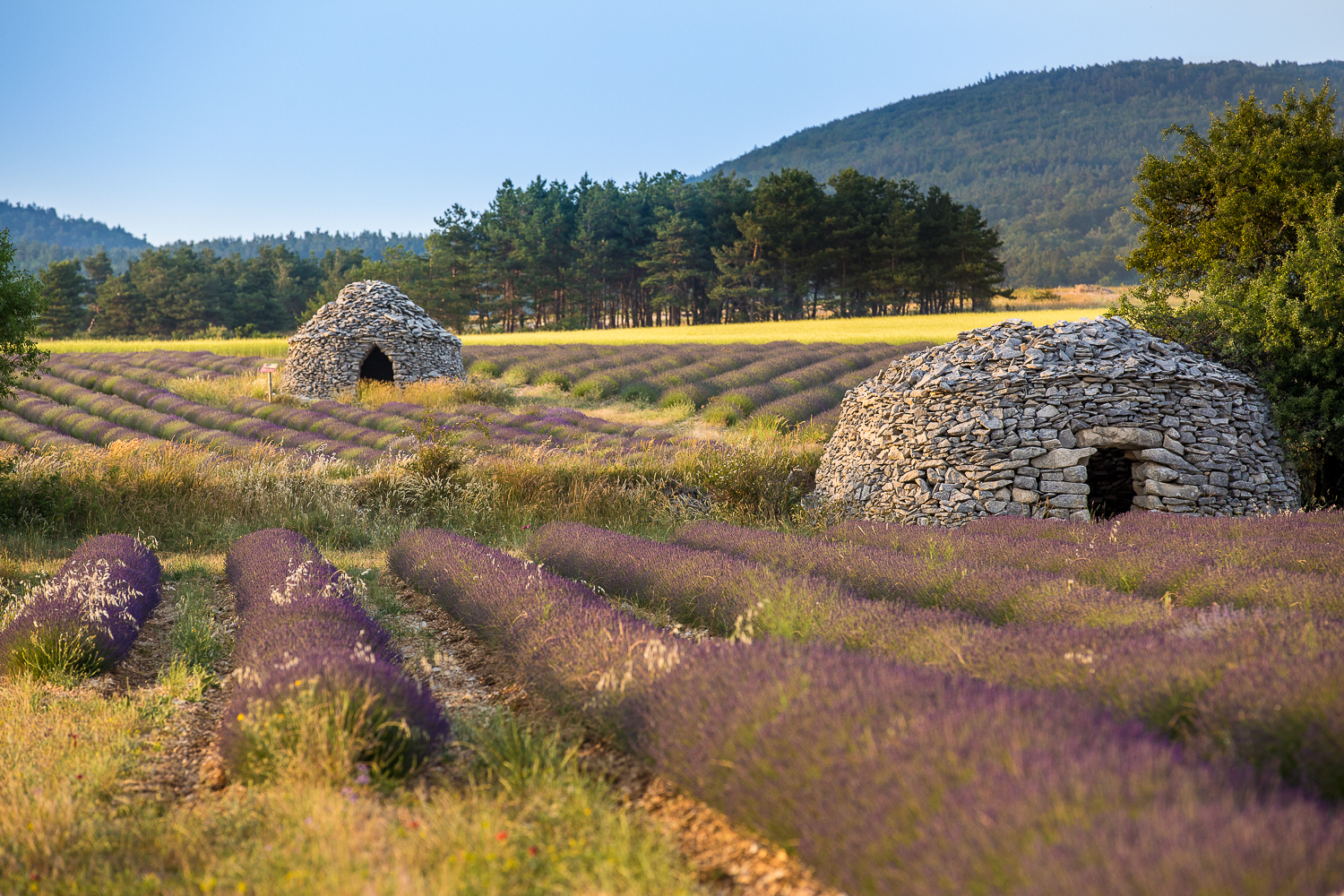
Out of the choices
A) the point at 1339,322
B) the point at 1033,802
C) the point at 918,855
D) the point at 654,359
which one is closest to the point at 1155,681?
the point at 1033,802

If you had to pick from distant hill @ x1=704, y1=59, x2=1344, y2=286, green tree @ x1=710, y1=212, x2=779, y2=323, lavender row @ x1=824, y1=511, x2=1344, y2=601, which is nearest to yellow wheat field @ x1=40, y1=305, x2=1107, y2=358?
green tree @ x1=710, y1=212, x2=779, y2=323

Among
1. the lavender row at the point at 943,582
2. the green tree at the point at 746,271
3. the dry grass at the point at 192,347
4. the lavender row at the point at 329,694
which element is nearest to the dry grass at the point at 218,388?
the dry grass at the point at 192,347

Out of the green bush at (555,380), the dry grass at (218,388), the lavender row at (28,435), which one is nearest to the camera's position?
the lavender row at (28,435)

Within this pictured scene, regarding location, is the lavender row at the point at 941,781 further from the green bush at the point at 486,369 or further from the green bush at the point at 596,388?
the green bush at the point at 486,369

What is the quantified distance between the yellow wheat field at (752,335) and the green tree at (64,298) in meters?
26.3

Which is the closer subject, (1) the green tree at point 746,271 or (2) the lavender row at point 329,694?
(2) the lavender row at point 329,694

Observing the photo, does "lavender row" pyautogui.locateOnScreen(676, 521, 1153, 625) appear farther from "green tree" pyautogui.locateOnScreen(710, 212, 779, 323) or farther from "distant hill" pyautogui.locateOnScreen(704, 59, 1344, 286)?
"distant hill" pyautogui.locateOnScreen(704, 59, 1344, 286)

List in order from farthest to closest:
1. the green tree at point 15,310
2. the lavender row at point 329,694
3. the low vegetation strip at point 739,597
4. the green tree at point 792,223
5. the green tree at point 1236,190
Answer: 1. the green tree at point 792,223
2. the green tree at point 1236,190
3. the green tree at point 15,310
4. the low vegetation strip at point 739,597
5. the lavender row at point 329,694

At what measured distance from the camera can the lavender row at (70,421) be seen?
15188mm

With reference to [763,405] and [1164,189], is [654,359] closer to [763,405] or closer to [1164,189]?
[763,405]

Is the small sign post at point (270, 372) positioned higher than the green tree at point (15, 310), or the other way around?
the green tree at point (15, 310)

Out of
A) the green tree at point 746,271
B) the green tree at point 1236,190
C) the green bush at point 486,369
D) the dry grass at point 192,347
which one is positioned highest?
the green tree at point 746,271

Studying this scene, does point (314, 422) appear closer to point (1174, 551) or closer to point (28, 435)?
point (28, 435)

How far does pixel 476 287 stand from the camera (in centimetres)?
5938
